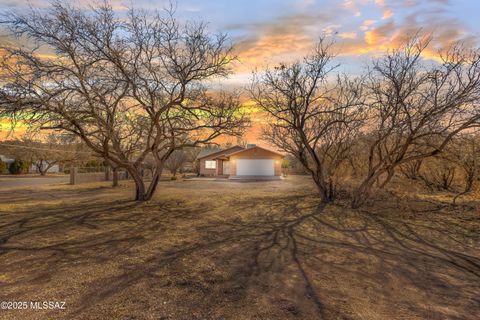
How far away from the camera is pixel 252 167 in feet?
103

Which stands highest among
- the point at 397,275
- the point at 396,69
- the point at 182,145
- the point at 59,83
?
the point at 396,69

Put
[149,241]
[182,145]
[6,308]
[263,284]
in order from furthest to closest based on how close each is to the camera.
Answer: [182,145] → [149,241] → [263,284] → [6,308]

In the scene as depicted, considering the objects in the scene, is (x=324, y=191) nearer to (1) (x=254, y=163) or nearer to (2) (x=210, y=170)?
(1) (x=254, y=163)

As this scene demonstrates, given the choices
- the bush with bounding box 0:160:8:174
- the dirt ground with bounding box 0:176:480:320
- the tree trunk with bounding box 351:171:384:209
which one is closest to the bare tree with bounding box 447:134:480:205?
the dirt ground with bounding box 0:176:480:320

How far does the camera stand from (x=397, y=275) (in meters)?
5.01

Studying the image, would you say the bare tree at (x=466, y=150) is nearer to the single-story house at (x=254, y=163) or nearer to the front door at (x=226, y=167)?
the single-story house at (x=254, y=163)

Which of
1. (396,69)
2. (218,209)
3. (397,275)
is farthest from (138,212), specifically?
(396,69)

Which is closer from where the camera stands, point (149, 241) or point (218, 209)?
point (149, 241)

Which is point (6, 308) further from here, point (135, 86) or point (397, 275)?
point (135, 86)

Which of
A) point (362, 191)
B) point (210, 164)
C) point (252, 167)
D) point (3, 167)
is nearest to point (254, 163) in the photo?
point (252, 167)

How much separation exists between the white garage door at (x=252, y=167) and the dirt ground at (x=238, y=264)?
2147 cm

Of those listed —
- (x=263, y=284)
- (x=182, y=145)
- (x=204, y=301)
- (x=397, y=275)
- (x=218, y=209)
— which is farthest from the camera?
(x=182, y=145)

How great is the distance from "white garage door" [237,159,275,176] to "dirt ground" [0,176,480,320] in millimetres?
21468

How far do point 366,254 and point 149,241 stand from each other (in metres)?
4.82
